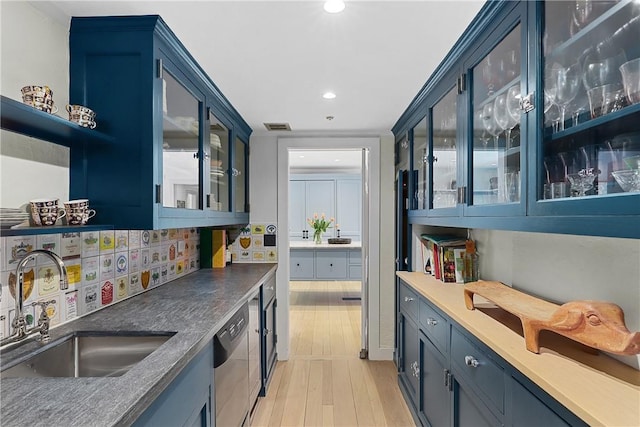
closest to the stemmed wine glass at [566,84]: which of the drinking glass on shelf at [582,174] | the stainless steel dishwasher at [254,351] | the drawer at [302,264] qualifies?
the drinking glass on shelf at [582,174]

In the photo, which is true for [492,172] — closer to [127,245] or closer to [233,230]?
[127,245]

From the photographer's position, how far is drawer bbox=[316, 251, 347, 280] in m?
6.35

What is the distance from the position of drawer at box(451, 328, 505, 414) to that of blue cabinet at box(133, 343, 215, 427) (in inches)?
43.5

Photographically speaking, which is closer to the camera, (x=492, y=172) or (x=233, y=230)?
(x=492, y=172)

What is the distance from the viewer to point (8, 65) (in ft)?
4.04

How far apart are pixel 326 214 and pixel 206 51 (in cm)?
569

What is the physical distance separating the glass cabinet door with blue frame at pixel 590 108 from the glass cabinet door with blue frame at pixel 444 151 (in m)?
0.71

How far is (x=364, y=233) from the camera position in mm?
3398

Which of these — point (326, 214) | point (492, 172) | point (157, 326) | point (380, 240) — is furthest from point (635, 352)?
point (326, 214)

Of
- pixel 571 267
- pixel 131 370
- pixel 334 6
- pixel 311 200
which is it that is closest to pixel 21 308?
pixel 131 370

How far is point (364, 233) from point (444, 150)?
60.1 inches

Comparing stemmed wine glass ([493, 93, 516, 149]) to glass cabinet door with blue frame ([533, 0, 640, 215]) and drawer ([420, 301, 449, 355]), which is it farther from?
drawer ([420, 301, 449, 355])

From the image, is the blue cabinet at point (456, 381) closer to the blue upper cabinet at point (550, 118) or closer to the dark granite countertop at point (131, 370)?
the blue upper cabinet at point (550, 118)

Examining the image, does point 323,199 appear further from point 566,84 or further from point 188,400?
point 566,84
